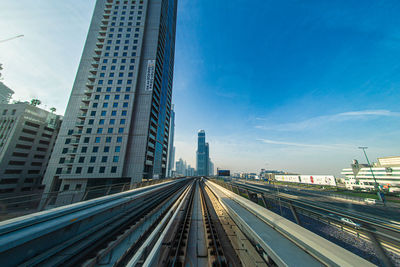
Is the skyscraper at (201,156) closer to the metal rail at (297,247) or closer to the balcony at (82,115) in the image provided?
the balcony at (82,115)

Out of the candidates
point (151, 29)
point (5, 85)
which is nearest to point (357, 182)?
point (151, 29)

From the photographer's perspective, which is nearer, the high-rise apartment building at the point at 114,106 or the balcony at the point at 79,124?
the high-rise apartment building at the point at 114,106

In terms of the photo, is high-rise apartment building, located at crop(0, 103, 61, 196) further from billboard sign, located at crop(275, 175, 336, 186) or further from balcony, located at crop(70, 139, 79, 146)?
billboard sign, located at crop(275, 175, 336, 186)

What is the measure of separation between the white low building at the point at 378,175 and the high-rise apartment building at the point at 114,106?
2991 inches

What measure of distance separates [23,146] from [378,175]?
448 ft

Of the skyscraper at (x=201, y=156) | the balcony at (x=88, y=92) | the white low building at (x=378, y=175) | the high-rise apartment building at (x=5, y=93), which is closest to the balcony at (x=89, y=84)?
the balcony at (x=88, y=92)

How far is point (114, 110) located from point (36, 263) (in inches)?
1292

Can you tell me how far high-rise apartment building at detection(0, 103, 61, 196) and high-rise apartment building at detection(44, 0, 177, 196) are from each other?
921 inches

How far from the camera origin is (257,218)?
242 inches

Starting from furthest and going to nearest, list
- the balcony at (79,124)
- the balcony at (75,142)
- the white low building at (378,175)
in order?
the white low building at (378,175) < the balcony at (79,124) < the balcony at (75,142)

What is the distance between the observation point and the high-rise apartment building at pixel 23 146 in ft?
122

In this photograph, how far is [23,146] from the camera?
4047cm

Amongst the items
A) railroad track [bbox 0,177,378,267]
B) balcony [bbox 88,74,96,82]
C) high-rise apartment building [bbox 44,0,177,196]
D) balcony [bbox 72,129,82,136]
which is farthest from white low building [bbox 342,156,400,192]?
balcony [bbox 88,74,96,82]

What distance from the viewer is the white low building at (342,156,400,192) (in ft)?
159
